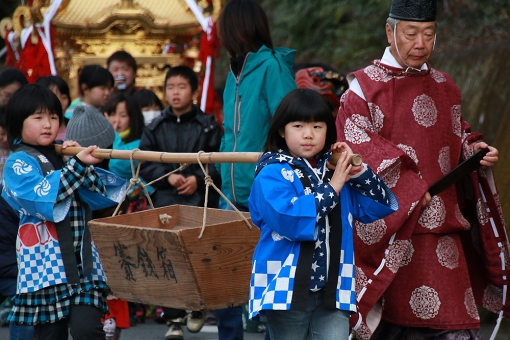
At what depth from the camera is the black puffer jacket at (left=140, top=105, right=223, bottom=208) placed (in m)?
6.13

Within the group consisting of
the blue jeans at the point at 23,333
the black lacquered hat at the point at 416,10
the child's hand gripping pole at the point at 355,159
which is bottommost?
the blue jeans at the point at 23,333

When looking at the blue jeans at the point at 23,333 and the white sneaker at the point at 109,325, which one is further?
the white sneaker at the point at 109,325

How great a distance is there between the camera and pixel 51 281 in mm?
4480

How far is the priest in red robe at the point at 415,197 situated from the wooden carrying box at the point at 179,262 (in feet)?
2.31

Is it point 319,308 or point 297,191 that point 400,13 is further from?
point 319,308

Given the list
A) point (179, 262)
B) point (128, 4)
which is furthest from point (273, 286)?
point (128, 4)

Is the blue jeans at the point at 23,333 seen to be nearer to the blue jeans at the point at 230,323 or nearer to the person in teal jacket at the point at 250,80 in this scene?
the blue jeans at the point at 230,323

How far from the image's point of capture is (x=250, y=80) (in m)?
5.49

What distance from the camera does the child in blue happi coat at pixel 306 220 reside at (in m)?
3.52

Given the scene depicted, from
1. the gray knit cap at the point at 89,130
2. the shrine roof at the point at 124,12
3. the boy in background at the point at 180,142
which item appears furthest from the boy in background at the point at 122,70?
the gray knit cap at the point at 89,130

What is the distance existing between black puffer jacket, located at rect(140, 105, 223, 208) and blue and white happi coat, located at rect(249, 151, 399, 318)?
2.41m

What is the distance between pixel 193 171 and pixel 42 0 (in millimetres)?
3865

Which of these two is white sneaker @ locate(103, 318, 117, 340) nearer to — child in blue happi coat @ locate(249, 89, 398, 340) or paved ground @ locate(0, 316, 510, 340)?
paved ground @ locate(0, 316, 510, 340)

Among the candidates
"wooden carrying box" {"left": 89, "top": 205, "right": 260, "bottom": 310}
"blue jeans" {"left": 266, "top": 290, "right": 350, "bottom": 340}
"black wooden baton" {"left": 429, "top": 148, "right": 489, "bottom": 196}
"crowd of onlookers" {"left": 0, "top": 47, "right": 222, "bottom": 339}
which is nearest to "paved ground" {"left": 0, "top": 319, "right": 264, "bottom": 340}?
"crowd of onlookers" {"left": 0, "top": 47, "right": 222, "bottom": 339}
